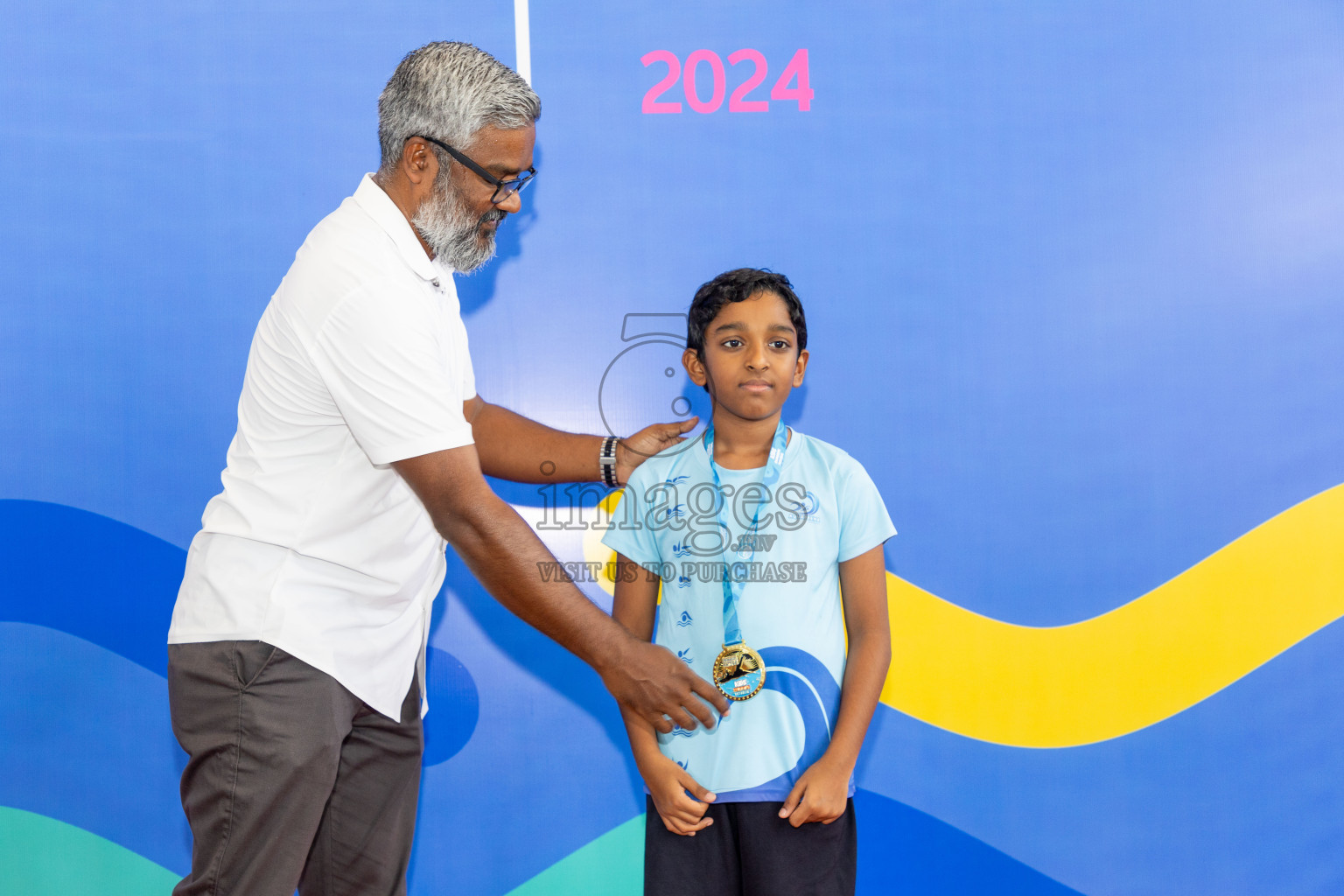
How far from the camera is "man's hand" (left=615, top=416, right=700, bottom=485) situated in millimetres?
1895

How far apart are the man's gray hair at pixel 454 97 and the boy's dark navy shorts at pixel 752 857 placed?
4.01 feet

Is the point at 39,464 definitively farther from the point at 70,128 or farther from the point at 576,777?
the point at 576,777

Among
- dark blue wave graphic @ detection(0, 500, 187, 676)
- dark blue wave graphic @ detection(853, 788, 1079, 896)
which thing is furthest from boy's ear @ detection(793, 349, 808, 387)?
dark blue wave graphic @ detection(0, 500, 187, 676)

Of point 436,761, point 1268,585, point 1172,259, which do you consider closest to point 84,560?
point 436,761

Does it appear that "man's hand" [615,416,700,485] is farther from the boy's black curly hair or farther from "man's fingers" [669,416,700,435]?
the boy's black curly hair

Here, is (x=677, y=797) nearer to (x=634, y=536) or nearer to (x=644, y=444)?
(x=634, y=536)

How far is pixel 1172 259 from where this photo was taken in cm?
224

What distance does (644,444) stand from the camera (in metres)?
1.89

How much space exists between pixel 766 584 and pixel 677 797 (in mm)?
378

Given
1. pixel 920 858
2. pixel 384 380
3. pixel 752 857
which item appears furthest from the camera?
pixel 920 858

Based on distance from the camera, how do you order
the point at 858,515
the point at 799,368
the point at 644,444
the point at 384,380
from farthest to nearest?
the point at 644,444, the point at 799,368, the point at 858,515, the point at 384,380

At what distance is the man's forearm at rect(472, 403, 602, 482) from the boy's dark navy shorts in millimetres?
730

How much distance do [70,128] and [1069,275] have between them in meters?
2.40

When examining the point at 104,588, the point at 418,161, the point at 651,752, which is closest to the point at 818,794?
the point at 651,752
